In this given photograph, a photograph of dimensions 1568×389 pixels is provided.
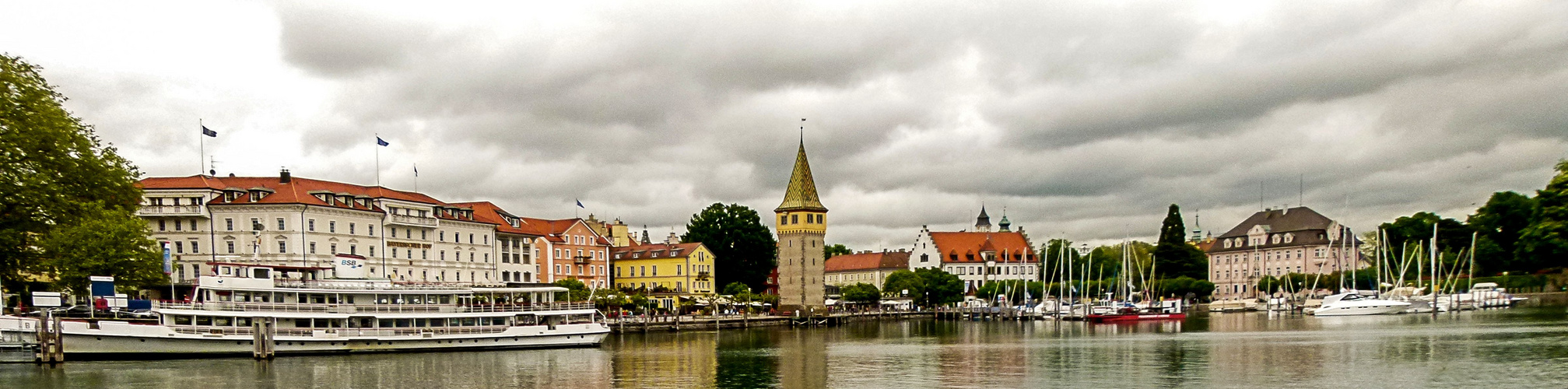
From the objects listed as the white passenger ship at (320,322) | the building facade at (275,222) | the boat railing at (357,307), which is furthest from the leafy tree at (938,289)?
the white passenger ship at (320,322)

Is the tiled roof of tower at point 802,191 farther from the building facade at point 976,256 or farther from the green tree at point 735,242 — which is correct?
the building facade at point 976,256

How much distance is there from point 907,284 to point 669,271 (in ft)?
111

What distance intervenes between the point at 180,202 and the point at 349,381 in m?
41.0

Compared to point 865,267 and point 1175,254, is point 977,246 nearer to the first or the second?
point 865,267

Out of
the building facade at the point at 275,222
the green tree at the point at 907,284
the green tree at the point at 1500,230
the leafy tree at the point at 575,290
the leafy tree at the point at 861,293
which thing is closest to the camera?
the building facade at the point at 275,222

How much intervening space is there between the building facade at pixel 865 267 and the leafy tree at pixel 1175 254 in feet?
118

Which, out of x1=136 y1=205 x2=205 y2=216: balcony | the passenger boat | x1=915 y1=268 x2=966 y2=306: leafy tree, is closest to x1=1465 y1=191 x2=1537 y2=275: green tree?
the passenger boat

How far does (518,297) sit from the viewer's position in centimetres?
8725

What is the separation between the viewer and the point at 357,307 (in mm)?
59031

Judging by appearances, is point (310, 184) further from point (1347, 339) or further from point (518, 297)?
point (1347, 339)

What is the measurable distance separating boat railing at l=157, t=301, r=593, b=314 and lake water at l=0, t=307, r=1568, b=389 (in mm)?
2502

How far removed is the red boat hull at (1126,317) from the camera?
105 m

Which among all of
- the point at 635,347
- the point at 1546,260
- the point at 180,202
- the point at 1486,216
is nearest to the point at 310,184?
the point at 180,202

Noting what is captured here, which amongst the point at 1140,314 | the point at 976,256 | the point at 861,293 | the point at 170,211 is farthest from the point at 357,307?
the point at 976,256
